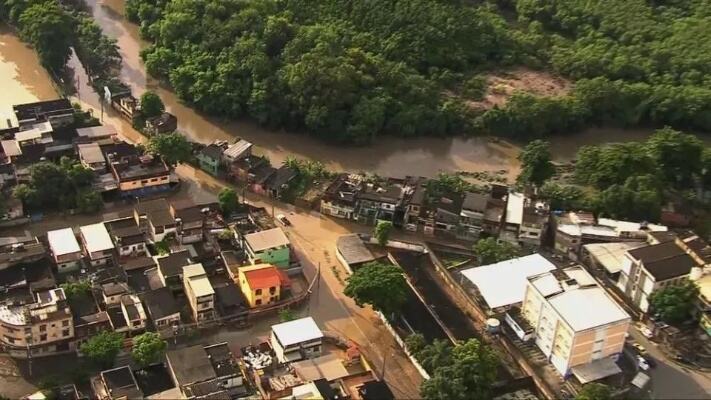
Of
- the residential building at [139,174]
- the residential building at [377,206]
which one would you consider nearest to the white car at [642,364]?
the residential building at [377,206]

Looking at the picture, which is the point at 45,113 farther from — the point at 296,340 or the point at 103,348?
the point at 296,340

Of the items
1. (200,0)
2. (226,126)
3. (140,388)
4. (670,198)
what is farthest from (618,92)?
(140,388)

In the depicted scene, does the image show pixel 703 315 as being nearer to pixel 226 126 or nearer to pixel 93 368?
pixel 93 368

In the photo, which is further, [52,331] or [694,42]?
[694,42]

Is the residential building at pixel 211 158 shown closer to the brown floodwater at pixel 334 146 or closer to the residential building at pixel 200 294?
the brown floodwater at pixel 334 146

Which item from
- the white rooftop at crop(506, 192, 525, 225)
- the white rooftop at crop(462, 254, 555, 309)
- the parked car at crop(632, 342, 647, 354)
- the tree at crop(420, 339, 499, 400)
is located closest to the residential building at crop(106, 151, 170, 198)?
the white rooftop at crop(462, 254, 555, 309)

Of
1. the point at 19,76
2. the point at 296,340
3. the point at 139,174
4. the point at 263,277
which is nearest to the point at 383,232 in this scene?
the point at 263,277
